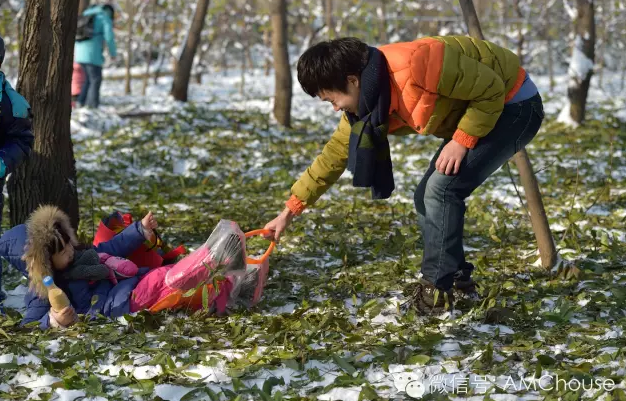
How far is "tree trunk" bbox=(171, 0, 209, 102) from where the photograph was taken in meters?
11.3

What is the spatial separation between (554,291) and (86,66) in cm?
921

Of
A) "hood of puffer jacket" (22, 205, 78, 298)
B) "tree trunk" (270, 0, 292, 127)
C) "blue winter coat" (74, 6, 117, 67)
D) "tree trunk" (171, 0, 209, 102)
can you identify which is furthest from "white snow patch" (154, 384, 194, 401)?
"tree trunk" (171, 0, 209, 102)

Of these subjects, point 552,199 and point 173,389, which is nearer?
point 173,389

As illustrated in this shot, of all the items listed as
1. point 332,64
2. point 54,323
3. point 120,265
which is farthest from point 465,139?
point 54,323

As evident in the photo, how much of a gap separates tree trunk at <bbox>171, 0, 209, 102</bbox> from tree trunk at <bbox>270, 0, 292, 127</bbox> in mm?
1789

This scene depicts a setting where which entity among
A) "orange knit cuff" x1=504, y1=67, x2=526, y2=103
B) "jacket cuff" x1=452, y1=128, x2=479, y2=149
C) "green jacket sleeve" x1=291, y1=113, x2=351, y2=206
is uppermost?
"orange knit cuff" x1=504, y1=67, x2=526, y2=103

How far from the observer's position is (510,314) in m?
3.33

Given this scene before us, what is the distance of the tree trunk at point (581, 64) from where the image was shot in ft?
33.0

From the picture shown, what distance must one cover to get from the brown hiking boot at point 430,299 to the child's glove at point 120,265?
155cm

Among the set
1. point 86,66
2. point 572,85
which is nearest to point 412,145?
point 572,85

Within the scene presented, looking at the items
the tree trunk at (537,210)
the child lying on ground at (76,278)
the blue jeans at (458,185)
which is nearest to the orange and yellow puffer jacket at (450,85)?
the blue jeans at (458,185)

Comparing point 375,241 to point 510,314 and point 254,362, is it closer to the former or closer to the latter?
point 510,314

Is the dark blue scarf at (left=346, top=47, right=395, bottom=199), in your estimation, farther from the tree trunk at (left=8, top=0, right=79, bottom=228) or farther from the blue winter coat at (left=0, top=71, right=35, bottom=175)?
the tree trunk at (left=8, top=0, right=79, bottom=228)

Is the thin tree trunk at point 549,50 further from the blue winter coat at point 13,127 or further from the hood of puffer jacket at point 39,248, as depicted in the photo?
the hood of puffer jacket at point 39,248
